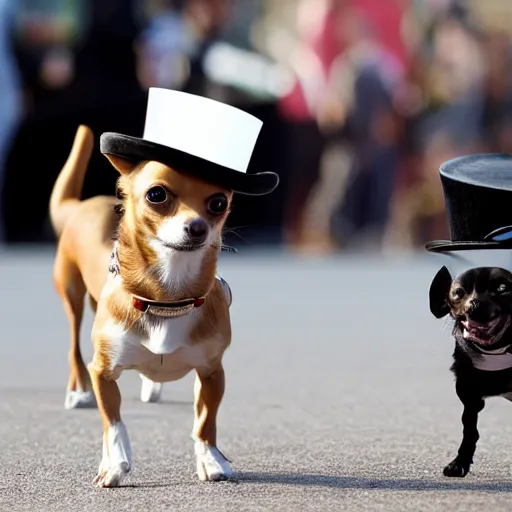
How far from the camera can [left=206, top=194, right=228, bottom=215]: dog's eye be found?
4.56 m

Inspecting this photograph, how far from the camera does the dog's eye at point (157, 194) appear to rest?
4.52 m

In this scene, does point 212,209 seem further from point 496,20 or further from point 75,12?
point 496,20

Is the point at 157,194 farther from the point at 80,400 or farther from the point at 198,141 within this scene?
the point at 80,400

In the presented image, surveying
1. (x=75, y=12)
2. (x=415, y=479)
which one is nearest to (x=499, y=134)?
(x=75, y=12)

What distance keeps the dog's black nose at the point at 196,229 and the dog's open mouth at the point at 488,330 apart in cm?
91

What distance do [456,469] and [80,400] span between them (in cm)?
209

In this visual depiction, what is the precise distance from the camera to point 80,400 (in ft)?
21.0

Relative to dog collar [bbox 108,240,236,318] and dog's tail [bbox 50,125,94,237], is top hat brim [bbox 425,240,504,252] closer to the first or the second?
dog collar [bbox 108,240,236,318]

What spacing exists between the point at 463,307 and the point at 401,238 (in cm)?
1356

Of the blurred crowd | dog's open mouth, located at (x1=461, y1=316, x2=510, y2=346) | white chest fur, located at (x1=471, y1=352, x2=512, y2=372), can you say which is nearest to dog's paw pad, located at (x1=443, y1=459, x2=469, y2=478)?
white chest fur, located at (x1=471, y1=352, x2=512, y2=372)

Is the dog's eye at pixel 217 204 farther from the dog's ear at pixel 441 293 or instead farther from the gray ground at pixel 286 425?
the gray ground at pixel 286 425

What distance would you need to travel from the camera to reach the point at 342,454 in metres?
5.39

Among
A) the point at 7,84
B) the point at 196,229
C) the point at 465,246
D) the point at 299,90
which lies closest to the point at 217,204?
the point at 196,229

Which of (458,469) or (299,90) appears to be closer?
(458,469)
